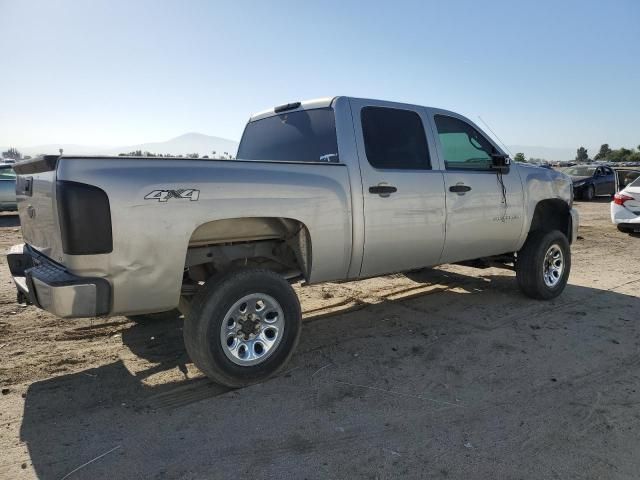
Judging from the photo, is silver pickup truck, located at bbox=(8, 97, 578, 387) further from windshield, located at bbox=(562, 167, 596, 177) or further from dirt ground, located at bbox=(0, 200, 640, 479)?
windshield, located at bbox=(562, 167, 596, 177)

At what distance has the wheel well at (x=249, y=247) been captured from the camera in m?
3.54

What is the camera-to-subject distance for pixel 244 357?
355 centimetres

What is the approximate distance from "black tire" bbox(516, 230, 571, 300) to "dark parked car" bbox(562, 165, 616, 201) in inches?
687

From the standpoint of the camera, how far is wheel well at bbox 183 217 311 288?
3.54m

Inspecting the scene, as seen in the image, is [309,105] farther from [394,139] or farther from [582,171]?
[582,171]

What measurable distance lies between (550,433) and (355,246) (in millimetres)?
1885

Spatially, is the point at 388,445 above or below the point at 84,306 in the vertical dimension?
below

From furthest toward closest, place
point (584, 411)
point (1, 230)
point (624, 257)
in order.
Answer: point (1, 230), point (624, 257), point (584, 411)

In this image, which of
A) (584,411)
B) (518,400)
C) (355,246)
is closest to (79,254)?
(355,246)

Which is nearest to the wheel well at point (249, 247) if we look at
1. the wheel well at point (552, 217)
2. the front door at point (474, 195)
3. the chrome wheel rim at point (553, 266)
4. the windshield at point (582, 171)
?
the front door at point (474, 195)

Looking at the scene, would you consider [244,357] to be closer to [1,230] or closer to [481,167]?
[481,167]

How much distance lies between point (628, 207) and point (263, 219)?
1069 centimetres

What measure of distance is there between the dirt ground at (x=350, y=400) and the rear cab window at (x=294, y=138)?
1694 mm

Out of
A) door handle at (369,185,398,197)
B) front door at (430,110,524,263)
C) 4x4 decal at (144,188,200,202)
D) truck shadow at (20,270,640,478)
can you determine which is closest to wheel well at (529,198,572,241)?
front door at (430,110,524,263)
